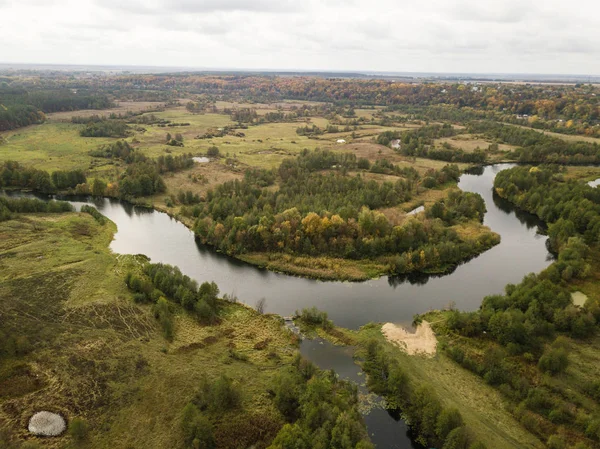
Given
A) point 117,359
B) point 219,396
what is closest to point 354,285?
point 219,396

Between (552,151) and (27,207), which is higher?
(552,151)

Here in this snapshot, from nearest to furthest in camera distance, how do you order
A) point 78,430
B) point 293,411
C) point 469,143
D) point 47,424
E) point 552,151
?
point 78,430
point 47,424
point 293,411
point 552,151
point 469,143

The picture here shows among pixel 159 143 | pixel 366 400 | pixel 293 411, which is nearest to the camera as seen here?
pixel 293 411

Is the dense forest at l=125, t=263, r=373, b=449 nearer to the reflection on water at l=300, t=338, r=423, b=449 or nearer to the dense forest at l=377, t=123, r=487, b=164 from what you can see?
the reflection on water at l=300, t=338, r=423, b=449

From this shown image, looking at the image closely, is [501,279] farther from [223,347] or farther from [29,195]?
[29,195]

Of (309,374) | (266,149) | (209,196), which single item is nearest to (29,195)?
(209,196)

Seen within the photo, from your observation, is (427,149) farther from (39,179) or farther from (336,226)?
(39,179)

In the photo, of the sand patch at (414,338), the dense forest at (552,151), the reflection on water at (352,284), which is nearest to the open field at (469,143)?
the dense forest at (552,151)
